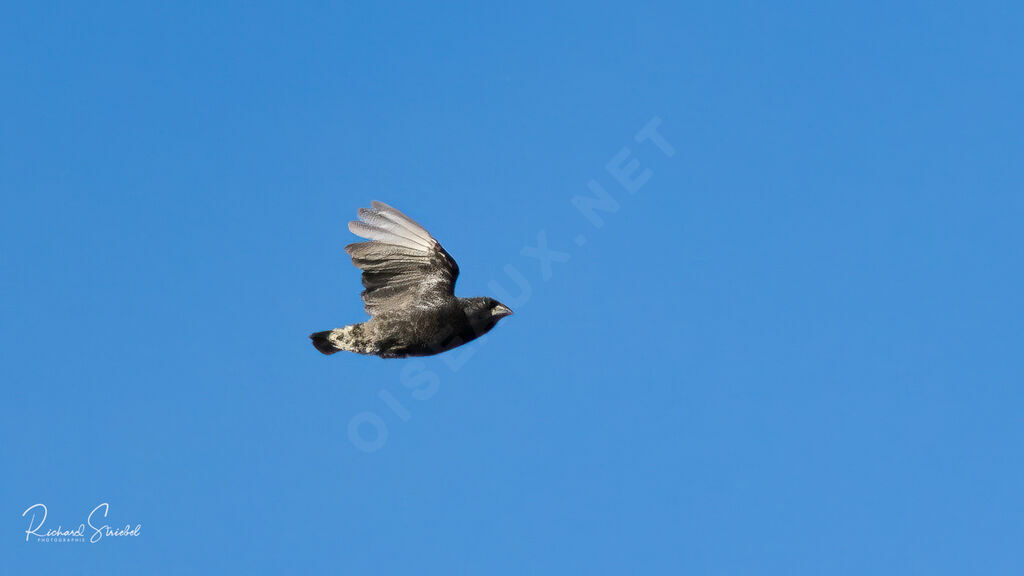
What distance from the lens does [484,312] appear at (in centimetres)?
1692

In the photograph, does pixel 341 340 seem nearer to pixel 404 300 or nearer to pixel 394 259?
pixel 404 300

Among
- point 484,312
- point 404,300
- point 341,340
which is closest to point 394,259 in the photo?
point 404,300

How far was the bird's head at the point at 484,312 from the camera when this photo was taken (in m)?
16.9

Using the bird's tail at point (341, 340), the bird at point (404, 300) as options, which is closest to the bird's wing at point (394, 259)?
the bird at point (404, 300)

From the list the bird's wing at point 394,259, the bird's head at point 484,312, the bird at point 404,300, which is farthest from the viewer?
the bird's wing at point 394,259

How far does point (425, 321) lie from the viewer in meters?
16.8

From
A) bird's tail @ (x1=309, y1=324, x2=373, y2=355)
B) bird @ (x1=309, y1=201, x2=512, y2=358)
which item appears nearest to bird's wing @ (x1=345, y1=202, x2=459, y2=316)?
bird @ (x1=309, y1=201, x2=512, y2=358)

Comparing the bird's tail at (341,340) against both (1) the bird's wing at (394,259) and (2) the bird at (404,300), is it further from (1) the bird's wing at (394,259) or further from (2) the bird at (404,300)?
(1) the bird's wing at (394,259)

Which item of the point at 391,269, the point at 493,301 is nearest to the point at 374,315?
the point at 391,269

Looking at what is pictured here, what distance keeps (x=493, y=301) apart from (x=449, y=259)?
1.09 meters

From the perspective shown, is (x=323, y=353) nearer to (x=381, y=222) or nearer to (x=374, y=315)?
(x=374, y=315)

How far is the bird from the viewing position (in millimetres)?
16781

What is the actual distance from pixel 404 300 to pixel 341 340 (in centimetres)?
120

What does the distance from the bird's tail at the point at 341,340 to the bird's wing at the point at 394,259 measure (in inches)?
23.5
